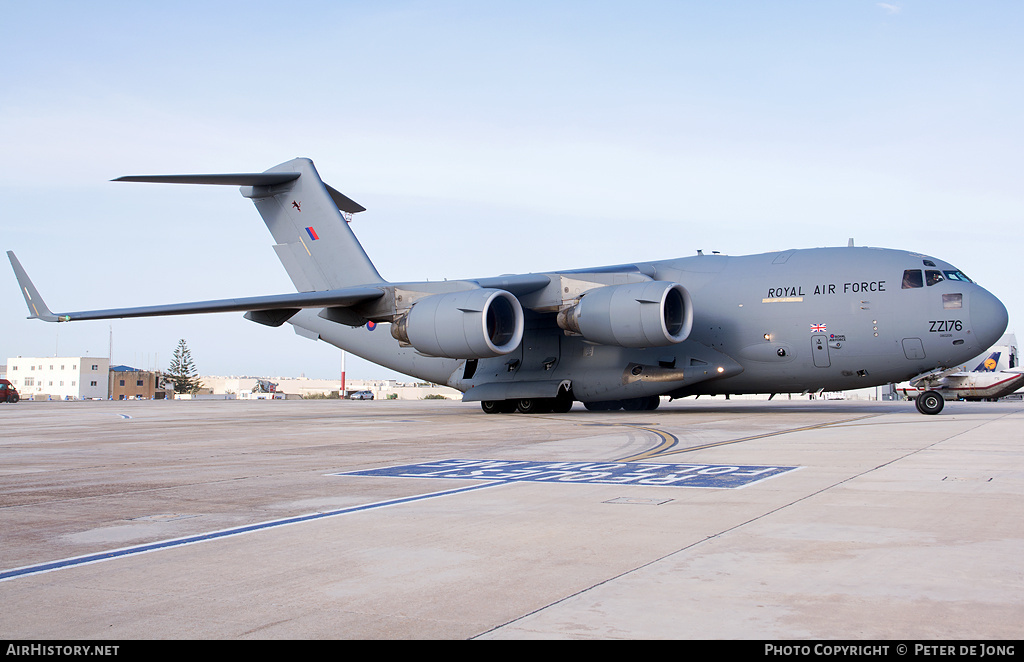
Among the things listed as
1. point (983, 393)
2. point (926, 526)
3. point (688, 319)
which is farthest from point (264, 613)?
point (983, 393)

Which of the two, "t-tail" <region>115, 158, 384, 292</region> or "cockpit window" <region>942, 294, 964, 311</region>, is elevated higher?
"t-tail" <region>115, 158, 384, 292</region>

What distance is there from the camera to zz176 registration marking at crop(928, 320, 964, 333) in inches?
693

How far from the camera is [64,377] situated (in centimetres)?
9806

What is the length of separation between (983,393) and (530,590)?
33.7 m

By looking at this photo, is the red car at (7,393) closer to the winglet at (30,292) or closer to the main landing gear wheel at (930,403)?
the winglet at (30,292)

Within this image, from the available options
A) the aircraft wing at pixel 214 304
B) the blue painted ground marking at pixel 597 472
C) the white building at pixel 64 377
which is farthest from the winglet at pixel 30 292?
the white building at pixel 64 377

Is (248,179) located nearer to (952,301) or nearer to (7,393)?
(952,301)

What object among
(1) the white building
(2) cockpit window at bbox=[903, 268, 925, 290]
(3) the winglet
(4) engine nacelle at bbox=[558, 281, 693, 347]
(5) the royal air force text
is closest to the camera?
(2) cockpit window at bbox=[903, 268, 925, 290]

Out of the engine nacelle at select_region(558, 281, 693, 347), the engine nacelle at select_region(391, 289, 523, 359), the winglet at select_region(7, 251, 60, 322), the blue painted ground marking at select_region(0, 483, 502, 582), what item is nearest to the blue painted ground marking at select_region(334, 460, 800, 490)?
the blue painted ground marking at select_region(0, 483, 502, 582)

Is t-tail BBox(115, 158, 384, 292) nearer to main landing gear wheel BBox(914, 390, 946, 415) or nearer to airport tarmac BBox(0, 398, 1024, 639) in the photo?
main landing gear wheel BBox(914, 390, 946, 415)

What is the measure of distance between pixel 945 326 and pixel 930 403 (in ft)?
6.13

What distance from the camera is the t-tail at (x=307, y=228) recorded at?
78.0ft

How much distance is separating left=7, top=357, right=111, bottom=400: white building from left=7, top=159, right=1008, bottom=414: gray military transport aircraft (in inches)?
3186
